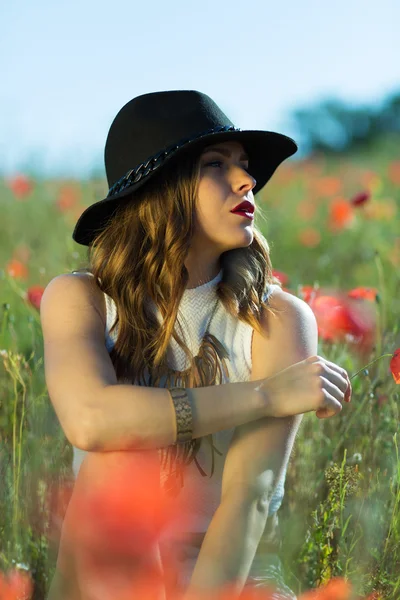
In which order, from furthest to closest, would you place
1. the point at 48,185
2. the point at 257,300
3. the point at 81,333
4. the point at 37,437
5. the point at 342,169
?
1. the point at 342,169
2. the point at 48,185
3. the point at 37,437
4. the point at 257,300
5. the point at 81,333

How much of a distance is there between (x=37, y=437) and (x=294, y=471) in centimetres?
68

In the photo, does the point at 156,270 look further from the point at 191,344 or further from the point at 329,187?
the point at 329,187

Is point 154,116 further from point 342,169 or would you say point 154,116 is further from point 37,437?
point 342,169

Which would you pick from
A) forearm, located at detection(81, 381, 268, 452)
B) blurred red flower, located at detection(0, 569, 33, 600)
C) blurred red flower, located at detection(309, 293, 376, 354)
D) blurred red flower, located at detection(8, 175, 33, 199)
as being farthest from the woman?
blurred red flower, located at detection(8, 175, 33, 199)

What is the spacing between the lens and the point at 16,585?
2.21 metres

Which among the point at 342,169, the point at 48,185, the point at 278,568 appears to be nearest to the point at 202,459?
the point at 278,568

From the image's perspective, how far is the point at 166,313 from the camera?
A: 211cm

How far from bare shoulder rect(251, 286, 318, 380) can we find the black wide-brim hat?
0.39 meters

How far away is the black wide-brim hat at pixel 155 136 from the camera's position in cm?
209

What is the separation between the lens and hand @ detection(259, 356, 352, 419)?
1.92 m

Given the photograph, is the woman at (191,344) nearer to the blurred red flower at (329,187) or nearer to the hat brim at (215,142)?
the hat brim at (215,142)

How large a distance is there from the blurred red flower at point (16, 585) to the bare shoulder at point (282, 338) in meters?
0.71

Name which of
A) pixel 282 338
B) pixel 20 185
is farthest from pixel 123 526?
pixel 20 185

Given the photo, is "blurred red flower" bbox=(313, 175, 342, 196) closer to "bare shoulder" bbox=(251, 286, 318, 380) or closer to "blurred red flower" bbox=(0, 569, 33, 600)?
A: "bare shoulder" bbox=(251, 286, 318, 380)
